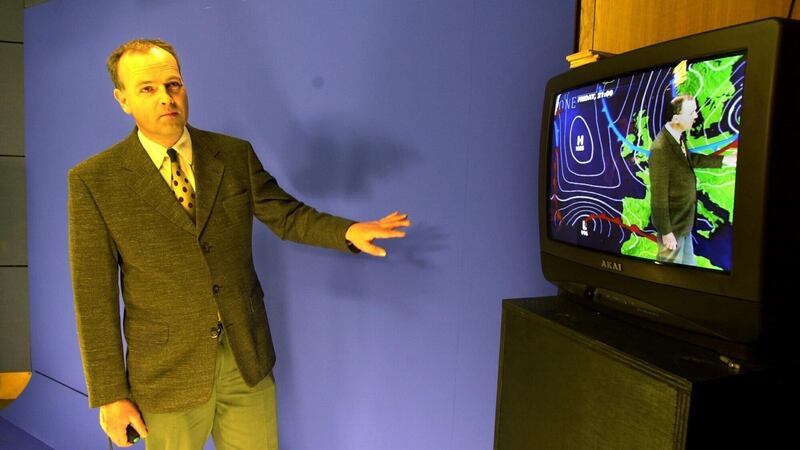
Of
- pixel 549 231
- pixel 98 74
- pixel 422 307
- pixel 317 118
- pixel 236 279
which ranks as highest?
pixel 98 74

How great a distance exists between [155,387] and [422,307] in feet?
2.77

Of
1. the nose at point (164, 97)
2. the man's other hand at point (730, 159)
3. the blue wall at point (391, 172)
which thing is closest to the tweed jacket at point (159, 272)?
the nose at point (164, 97)

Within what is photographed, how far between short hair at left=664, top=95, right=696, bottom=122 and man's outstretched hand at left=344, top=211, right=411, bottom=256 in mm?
740

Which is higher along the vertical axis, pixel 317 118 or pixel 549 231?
pixel 317 118

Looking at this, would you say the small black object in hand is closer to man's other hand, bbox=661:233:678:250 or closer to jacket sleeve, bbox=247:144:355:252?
jacket sleeve, bbox=247:144:355:252

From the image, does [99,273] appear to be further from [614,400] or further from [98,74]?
[98,74]

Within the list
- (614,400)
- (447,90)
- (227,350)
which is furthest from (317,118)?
(614,400)

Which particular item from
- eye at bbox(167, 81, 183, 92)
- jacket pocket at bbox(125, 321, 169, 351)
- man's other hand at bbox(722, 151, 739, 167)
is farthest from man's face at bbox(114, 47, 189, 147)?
man's other hand at bbox(722, 151, 739, 167)

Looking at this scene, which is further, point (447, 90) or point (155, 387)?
point (447, 90)

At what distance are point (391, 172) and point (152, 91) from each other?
30.1 inches

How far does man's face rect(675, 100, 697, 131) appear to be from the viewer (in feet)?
2.99

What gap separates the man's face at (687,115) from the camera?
911mm

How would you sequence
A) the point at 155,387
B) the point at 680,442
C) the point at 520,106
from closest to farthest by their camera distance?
1. the point at 680,442
2. the point at 155,387
3. the point at 520,106

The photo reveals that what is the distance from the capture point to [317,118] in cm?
190
